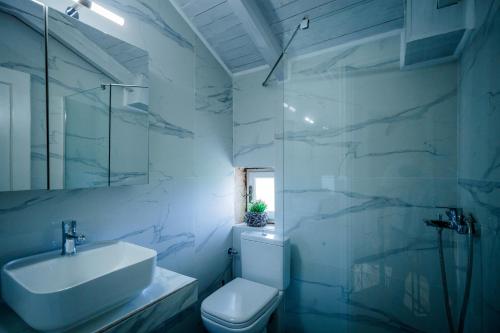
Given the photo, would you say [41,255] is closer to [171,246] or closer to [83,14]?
[171,246]

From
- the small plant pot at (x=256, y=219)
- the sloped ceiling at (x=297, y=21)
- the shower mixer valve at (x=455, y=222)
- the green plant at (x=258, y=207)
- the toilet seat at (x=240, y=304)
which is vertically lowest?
the toilet seat at (x=240, y=304)

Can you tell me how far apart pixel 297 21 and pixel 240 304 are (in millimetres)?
1961

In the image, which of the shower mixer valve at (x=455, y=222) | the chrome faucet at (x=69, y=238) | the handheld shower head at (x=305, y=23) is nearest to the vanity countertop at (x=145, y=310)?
the chrome faucet at (x=69, y=238)

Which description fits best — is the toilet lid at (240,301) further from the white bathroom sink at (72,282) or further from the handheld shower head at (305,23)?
the handheld shower head at (305,23)

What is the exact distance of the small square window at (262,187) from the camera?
240 cm

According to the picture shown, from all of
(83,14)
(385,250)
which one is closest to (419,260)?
(385,250)

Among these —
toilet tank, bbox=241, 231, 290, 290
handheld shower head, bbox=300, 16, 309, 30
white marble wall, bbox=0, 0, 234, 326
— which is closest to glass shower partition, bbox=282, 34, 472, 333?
toilet tank, bbox=241, 231, 290, 290

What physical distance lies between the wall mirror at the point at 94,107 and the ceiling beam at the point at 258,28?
2.29 feet

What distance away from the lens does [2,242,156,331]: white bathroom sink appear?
78 cm

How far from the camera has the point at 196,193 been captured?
76.8 inches

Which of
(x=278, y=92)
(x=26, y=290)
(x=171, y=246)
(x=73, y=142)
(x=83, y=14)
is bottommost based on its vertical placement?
(x=171, y=246)

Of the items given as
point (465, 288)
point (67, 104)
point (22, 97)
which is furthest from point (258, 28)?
point (465, 288)

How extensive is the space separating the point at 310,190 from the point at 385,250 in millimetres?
606

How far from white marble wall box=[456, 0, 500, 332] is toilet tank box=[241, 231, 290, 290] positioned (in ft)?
3.33
